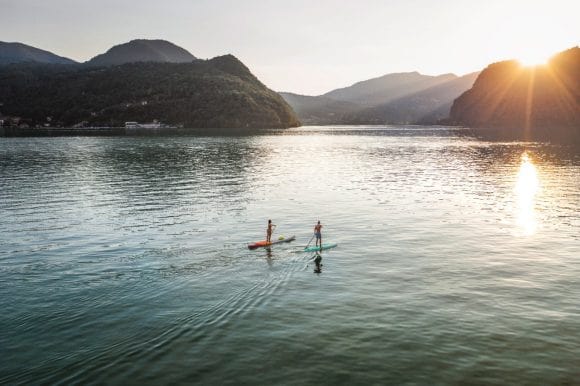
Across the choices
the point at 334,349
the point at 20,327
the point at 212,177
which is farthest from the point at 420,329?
the point at 212,177

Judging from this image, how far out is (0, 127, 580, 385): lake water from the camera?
63.5 ft

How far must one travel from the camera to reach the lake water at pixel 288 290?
19.3 meters

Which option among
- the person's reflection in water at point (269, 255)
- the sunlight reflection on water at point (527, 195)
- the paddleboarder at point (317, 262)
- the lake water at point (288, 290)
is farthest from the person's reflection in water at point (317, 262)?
the sunlight reflection on water at point (527, 195)

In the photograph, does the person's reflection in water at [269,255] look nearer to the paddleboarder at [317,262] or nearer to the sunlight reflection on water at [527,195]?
the paddleboarder at [317,262]

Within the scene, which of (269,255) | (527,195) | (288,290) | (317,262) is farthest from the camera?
(527,195)

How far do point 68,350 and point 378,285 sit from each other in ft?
59.7

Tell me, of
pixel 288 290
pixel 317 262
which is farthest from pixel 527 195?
pixel 288 290

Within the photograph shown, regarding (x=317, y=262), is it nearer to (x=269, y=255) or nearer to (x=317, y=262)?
(x=317, y=262)

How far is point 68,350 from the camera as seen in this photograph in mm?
20188

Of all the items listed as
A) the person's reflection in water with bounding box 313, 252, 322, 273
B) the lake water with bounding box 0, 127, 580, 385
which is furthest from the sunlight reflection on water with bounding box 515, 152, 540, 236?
the person's reflection in water with bounding box 313, 252, 322, 273

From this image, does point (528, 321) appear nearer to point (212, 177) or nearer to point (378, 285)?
point (378, 285)

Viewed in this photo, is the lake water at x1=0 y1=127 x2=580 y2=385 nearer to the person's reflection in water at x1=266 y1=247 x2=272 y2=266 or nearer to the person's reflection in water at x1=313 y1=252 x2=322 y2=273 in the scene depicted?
the person's reflection in water at x1=266 y1=247 x2=272 y2=266

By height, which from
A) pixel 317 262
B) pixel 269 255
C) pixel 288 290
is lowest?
pixel 288 290

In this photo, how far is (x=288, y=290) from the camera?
28406 millimetres
